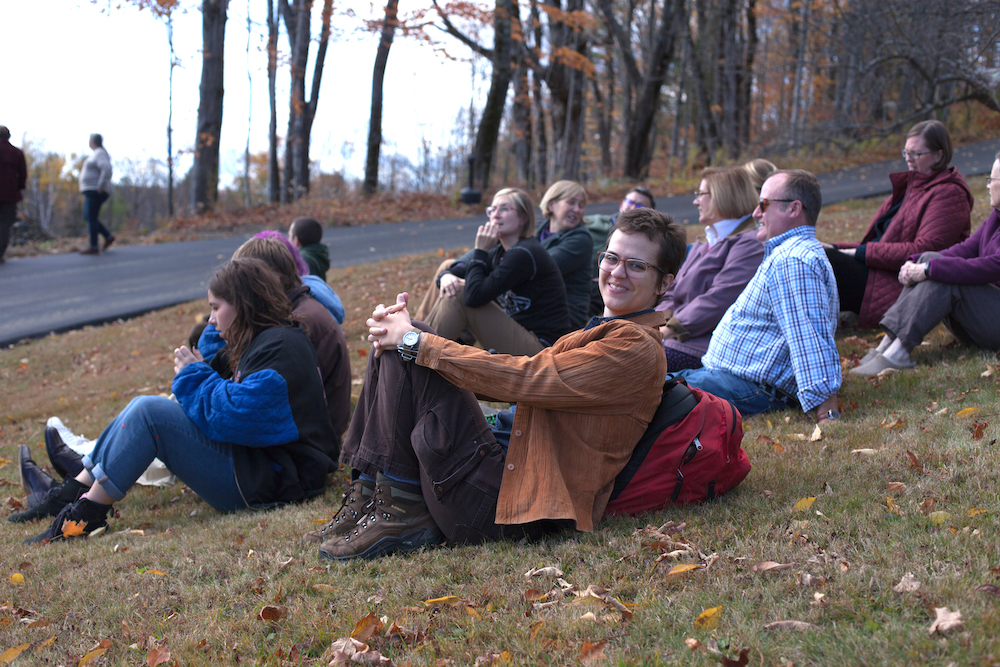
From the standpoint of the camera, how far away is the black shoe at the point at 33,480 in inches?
181

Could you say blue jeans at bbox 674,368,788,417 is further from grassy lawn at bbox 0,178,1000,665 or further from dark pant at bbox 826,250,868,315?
dark pant at bbox 826,250,868,315

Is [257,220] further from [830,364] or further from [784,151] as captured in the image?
[830,364]

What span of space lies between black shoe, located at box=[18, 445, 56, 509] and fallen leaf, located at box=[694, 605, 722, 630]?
3.92 metres

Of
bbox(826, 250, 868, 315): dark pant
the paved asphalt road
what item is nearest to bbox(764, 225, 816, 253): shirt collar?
bbox(826, 250, 868, 315): dark pant

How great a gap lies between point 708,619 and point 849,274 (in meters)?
4.31

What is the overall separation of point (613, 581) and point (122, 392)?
6757mm

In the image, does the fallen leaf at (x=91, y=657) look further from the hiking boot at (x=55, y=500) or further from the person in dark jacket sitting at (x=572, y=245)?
the person in dark jacket sitting at (x=572, y=245)

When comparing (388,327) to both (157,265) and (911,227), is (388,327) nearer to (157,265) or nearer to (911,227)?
(911,227)

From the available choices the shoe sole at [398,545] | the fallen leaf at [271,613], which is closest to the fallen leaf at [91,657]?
the fallen leaf at [271,613]

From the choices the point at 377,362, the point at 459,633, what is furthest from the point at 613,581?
the point at 377,362

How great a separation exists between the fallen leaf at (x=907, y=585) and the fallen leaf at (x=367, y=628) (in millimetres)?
1682

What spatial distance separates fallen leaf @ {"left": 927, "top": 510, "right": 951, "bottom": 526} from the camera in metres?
2.90

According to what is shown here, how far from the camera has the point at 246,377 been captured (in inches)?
161

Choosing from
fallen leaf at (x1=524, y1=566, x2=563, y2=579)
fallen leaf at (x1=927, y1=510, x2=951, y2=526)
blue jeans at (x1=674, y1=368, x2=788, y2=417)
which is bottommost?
fallen leaf at (x1=524, y1=566, x2=563, y2=579)
